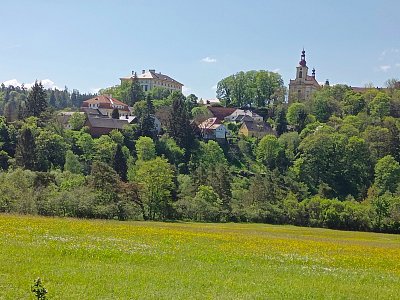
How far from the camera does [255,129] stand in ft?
513

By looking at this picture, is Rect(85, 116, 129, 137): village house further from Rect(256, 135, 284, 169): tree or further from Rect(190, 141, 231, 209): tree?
Rect(256, 135, 284, 169): tree

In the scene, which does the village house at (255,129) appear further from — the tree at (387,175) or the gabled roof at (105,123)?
the tree at (387,175)

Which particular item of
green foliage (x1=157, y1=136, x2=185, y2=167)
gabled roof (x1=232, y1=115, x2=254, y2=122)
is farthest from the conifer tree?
gabled roof (x1=232, y1=115, x2=254, y2=122)

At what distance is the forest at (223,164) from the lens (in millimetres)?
69375

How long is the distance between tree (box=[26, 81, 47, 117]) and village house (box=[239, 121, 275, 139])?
60.3 meters

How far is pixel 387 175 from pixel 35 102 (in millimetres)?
84099

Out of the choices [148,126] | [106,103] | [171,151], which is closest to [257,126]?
[148,126]

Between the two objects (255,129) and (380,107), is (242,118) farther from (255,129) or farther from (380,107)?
(380,107)

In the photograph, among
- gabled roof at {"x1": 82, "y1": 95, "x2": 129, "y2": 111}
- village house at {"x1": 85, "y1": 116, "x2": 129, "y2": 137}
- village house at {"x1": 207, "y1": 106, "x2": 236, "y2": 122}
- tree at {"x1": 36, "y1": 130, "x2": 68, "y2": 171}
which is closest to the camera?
tree at {"x1": 36, "y1": 130, "x2": 68, "y2": 171}

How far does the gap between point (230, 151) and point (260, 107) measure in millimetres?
52396

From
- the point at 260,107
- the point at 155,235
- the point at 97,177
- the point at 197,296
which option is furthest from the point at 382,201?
the point at 260,107

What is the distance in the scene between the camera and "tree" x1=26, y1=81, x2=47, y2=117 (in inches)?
4801

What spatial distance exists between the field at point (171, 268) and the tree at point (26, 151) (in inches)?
2545

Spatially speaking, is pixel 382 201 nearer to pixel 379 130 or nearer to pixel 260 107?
pixel 379 130
